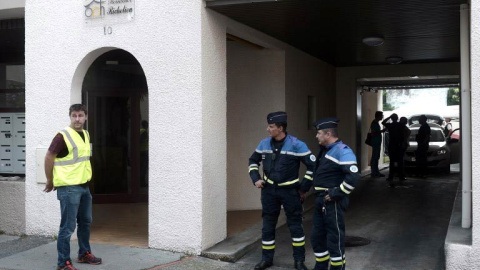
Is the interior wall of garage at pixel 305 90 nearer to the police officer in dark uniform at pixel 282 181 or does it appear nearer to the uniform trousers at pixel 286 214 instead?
the police officer in dark uniform at pixel 282 181

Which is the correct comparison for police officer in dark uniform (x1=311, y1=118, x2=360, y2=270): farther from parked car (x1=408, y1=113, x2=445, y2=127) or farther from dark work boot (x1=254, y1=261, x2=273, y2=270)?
parked car (x1=408, y1=113, x2=445, y2=127)

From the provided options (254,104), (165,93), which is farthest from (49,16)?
(254,104)

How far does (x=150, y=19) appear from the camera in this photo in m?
7.29

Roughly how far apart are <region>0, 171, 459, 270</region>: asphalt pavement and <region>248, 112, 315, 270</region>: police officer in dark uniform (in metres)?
0.48

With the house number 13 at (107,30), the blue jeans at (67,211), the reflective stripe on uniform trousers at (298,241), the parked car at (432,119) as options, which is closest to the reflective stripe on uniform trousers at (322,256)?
the reflective stripe on uniform trousers at (298,241)

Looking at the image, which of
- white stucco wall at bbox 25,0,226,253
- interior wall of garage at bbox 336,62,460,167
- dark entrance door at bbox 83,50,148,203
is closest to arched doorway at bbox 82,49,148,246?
dark entrance door at bbox 83,50,148,203

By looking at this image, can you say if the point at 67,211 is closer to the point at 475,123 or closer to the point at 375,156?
the point at 475,123

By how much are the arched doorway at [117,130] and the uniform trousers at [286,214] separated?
4450mm

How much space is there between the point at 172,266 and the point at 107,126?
495 cm

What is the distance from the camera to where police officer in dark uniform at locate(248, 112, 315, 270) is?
6312mm

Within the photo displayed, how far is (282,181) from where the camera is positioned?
6309 mm

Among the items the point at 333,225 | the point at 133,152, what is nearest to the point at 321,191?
the point at 333,225

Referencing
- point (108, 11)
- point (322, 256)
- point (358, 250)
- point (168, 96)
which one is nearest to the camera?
point (322, 256)

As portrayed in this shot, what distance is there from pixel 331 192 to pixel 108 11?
4.01 metres
